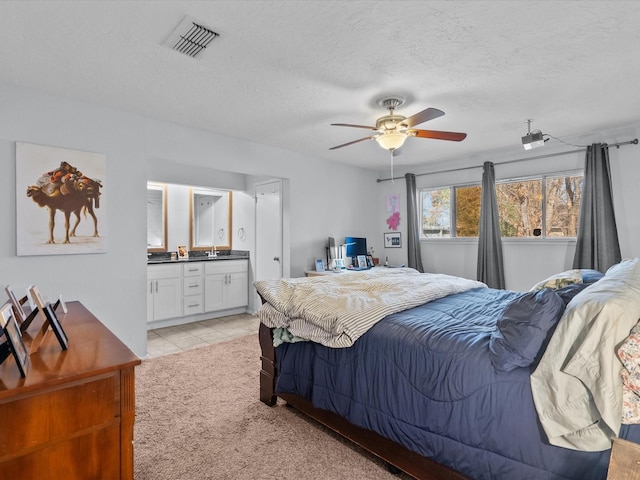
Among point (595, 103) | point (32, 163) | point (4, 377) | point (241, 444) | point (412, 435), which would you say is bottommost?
point (241, 444)

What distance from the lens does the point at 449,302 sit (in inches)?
99.0

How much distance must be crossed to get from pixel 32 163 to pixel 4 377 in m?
2.49

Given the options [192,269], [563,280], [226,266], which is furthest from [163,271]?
[563,280]

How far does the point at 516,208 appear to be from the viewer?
4.71 meters

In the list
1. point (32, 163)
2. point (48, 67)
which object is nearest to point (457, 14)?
point (48, 67)

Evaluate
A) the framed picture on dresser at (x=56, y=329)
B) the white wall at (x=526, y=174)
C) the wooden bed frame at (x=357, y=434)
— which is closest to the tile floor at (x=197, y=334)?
the wooden bed frame at (x=357, y=434)

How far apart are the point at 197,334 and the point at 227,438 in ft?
8.33

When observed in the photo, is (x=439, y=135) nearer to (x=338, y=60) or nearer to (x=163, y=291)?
(x=338, y=60)

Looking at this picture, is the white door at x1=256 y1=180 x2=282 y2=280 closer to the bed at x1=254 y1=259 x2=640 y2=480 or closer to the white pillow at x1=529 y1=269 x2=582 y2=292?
the bed at x1=254 y1=259 x2=640 y2=480

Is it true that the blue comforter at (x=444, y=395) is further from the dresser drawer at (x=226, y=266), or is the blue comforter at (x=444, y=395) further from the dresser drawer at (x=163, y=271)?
the dresser drawer at (x=226, y=266)

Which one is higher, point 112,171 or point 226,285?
point 112,171

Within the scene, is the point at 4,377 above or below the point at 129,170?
below

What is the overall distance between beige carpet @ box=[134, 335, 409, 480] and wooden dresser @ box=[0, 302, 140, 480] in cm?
78

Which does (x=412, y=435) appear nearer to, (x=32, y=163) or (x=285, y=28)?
(x=285, y=28)
